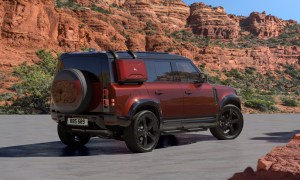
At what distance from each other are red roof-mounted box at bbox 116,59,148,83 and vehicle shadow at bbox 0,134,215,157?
146cm

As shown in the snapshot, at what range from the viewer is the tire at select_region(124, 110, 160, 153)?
8.79 metres

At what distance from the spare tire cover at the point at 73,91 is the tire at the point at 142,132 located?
962mm

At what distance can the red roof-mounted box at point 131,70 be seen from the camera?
8698mm

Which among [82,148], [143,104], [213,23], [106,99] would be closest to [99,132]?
[106,99]

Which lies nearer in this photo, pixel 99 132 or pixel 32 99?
pixel 99 132

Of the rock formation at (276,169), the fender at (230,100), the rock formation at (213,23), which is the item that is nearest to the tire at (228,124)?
the fender at (230,100)

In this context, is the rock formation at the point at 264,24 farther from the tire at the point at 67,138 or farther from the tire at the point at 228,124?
the tire at the point at 67,138

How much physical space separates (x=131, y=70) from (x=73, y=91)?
1154 mm

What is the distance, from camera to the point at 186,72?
10.5 m

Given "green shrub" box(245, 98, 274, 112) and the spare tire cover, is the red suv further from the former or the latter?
"green shrub" box(245, 98, 274, 112)

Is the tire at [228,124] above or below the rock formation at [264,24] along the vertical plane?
below

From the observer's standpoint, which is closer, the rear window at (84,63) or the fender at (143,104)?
the fender at (143,104)

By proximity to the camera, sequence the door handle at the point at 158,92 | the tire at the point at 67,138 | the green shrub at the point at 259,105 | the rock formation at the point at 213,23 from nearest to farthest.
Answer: the door handle at the point at 158,92 < the tire at the point at 67,138 < the green shrub at the point at 259,105 < the rock formation at the point at 213,23

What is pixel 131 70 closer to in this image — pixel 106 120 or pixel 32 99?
pixel 106 120
